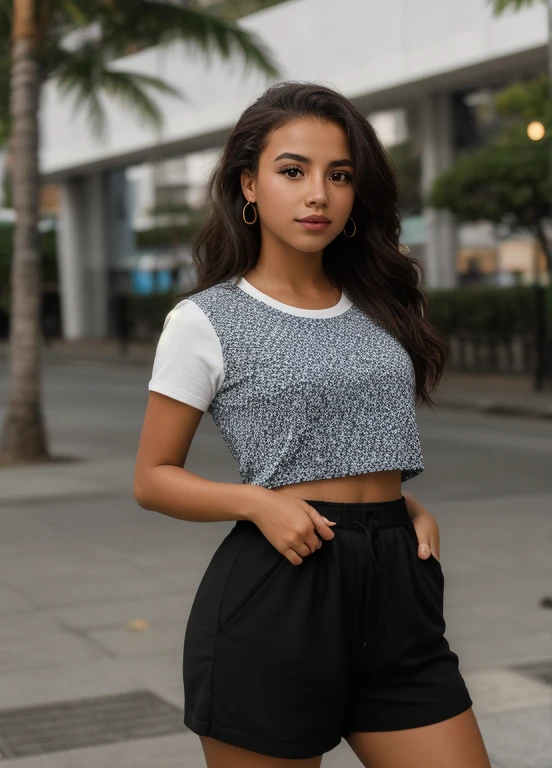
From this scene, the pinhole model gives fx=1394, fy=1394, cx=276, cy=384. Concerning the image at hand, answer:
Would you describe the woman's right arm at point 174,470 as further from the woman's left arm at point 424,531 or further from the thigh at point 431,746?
the thigh at point 431,746

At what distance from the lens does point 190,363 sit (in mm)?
2443

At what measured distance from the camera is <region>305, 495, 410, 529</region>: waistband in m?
2.42

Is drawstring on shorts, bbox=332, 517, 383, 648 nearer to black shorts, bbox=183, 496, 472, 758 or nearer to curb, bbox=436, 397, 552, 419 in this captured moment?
black shorts, bbox=183, 496, 472, 758

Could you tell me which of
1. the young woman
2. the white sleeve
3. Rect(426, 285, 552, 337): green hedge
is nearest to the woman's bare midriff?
the young woman

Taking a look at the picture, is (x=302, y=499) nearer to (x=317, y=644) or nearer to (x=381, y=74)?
(x=317, y=644)

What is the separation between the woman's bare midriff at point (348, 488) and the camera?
2.43m

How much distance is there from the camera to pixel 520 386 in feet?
74.5

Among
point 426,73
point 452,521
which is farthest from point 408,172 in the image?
point 452,521

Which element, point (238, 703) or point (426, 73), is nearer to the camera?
point (238, 703)

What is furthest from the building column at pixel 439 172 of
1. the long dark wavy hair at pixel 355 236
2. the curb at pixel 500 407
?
the long dark wavy hair at pixel 355 236

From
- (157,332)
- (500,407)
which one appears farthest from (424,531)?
(157,332)

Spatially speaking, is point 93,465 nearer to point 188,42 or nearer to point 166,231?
point 188,42

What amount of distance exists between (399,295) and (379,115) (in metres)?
29.7

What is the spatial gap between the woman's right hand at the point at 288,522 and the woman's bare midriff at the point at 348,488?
6 centimetres
